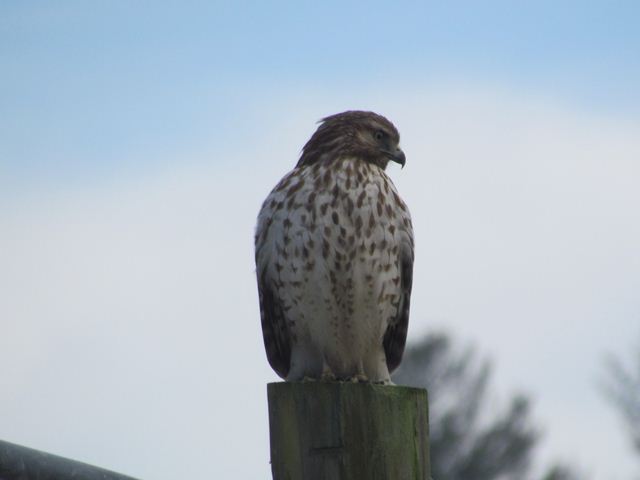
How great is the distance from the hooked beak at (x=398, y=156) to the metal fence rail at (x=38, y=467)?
3851 millimetres

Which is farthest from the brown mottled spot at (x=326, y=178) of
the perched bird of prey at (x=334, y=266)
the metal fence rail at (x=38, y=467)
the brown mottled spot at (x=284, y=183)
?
the metal fence rail at (x=38, y=467)

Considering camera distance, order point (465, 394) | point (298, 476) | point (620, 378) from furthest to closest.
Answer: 1. point (465, 394)
2. point (620, 378)
3. point (298, 476)

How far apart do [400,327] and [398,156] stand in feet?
2.60

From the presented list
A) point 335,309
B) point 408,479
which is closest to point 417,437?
point 408,479

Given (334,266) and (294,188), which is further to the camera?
(294,188)

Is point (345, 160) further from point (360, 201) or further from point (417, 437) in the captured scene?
point (417, 437)

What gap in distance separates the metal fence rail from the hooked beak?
3.85m

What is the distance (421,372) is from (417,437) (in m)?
19.9

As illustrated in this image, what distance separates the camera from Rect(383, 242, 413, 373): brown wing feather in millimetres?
5959

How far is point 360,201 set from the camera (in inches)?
218

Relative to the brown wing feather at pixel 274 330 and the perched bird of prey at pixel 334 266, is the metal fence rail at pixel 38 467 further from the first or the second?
the brown wing feather at pixel 274 330

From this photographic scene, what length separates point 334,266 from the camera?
5.48m

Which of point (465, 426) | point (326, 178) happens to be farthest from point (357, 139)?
point (465, 426)

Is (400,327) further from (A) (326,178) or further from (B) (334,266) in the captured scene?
(A) (326,178)
